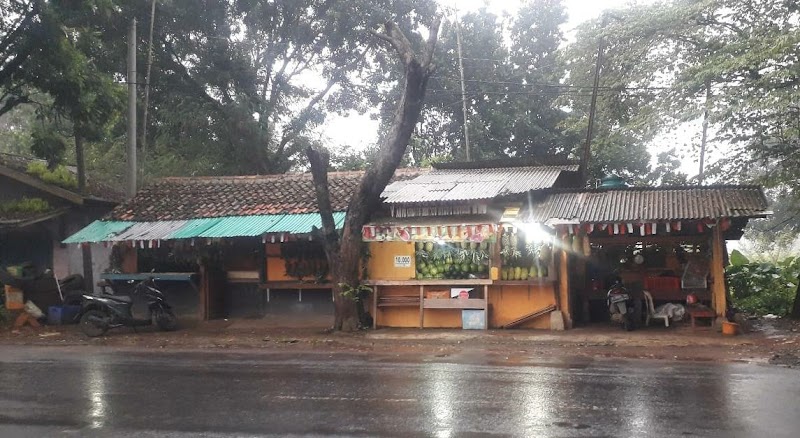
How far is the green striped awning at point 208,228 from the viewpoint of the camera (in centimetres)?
1459

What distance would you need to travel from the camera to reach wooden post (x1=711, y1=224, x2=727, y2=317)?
12445 mm

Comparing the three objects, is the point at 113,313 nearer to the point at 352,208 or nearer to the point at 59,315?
the point at 59,315

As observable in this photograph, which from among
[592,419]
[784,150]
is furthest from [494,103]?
[592,419]

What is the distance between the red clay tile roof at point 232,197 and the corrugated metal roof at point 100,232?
31 centimetres

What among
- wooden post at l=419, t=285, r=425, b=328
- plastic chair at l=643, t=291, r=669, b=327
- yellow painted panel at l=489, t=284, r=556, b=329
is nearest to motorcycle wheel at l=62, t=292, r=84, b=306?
wooden post at l=419, t=285, r=425, b=328

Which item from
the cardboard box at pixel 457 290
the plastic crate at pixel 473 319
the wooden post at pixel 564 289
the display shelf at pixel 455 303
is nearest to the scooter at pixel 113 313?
the display shelf at pixel 455 303

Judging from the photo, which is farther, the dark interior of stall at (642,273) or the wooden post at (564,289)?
the wooden post at (564,289)

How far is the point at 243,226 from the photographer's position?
15.0 metres

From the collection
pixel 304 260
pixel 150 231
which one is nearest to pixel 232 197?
pixel 150 231

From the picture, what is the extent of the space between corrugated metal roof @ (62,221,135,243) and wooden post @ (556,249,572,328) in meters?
10.9

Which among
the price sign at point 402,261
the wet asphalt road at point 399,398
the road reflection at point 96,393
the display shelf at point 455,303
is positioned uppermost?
the price sign at point 402,261

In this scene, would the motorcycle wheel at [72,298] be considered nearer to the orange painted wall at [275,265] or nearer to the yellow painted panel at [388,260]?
the orange painted wall at [275,265]

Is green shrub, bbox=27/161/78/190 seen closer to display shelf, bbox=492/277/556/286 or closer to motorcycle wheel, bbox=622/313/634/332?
display shelf, bbox=492/277/556/286

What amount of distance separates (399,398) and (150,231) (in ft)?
34.4
